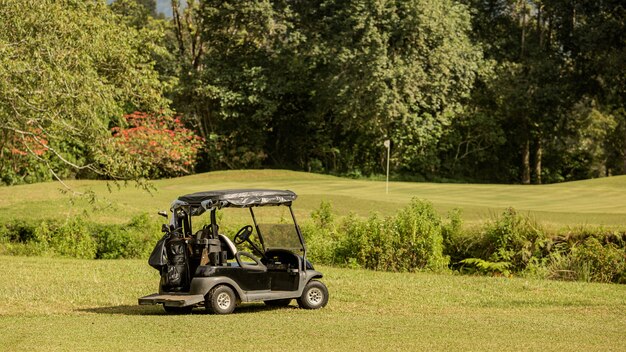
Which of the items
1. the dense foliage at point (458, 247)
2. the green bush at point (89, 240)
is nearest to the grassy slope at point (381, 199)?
the green bush at point (89, 240)

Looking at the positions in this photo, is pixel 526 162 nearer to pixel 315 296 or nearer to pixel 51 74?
pixel 51 74

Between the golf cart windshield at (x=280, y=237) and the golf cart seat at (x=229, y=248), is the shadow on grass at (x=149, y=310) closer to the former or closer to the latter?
the golf cart seat at (x=229, y=248)

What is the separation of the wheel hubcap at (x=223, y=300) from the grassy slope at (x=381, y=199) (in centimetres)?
1028

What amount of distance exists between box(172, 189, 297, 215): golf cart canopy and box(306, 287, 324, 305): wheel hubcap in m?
1.36

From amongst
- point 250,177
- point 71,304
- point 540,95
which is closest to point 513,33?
point 540,95

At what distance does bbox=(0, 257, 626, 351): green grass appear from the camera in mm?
11000

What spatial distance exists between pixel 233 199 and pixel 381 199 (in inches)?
702

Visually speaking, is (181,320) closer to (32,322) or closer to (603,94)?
(32,322)

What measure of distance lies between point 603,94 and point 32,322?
39759mm

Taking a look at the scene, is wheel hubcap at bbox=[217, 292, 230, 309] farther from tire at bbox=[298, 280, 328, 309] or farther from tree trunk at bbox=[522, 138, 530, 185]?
tree trunk at bbox=[522, 138, 530, 185]

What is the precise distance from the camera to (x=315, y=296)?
1432 centimetres

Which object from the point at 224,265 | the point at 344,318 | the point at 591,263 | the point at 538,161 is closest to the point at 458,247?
the point at 591,263

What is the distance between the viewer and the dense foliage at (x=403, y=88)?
46000 millimetres

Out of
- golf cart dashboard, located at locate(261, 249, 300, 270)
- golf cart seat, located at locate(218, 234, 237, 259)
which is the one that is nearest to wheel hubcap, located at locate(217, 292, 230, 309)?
golf cart seat, located at locate(218, 234, 237, 259)
